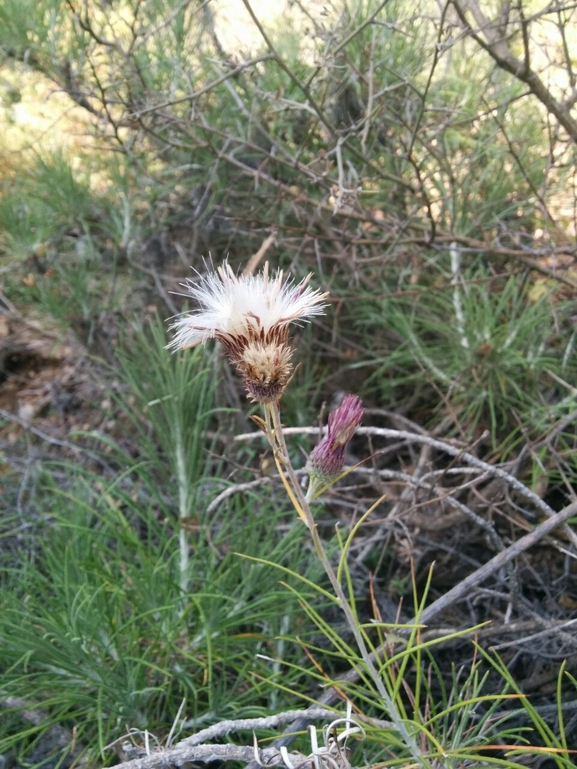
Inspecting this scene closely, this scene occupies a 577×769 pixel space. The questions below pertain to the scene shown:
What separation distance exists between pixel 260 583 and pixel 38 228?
1.34 meters

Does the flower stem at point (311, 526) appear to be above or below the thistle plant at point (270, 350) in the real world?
below

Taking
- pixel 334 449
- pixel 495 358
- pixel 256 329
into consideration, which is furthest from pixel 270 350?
pixel 495 358

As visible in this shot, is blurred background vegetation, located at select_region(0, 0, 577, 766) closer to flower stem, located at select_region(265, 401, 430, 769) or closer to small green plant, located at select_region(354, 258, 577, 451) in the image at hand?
small green plant, located at select_region(354, 258, 577, 451)

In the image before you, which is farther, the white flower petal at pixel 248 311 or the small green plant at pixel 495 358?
the small green plant at pixel 495 358

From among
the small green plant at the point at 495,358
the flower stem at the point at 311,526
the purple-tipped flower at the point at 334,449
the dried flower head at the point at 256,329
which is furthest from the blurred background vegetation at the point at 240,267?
the dried flower head at the point at 256,329

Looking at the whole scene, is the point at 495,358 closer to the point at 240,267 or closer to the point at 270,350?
the point at 240,267

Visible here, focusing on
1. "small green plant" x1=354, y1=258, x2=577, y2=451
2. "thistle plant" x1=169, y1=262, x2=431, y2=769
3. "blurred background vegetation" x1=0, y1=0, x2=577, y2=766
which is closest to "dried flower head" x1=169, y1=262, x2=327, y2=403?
"thistle plant" x1=169, y1=262, x2=431, y2=769

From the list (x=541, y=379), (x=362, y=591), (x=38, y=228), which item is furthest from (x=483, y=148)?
(x=38, y=228)

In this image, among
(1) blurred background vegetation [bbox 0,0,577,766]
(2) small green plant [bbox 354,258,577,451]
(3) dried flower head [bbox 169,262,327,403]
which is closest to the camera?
(3) dried flower head [bbox 169,262,327,403]

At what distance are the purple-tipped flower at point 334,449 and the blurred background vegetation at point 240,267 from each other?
37 cm

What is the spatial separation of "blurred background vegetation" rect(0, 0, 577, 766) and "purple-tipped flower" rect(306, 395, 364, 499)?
14.6 inches

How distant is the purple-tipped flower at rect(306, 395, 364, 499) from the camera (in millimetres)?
612

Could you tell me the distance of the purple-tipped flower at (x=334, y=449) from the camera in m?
0.61

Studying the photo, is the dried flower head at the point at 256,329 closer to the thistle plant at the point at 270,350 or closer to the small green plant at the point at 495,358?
the thistle plant at the point at 270,350
